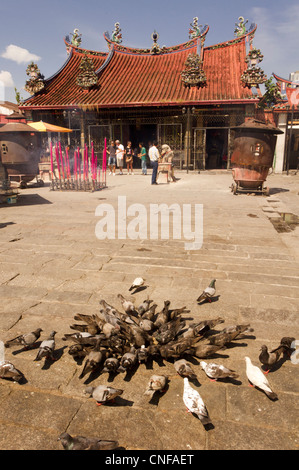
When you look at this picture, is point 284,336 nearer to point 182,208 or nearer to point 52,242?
point 52,242

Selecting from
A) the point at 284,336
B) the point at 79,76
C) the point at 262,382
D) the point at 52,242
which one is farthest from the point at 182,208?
the point at 79,76

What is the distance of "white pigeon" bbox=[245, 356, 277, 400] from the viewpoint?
2146 mm

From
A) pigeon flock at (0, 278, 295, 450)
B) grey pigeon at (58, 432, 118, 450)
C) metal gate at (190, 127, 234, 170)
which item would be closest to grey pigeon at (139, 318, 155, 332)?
pigeon flock at (0, 278, 295, 450)

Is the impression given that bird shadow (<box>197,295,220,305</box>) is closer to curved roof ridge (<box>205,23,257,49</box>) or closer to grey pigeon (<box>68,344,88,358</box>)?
grey pigeon (<box>68,344,88,358</box>)

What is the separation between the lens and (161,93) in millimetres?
16984

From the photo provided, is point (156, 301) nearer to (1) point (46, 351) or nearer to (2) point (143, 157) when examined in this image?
(1) point (46, 351)

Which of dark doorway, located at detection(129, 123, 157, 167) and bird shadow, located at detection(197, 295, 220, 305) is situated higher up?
dark doorway, located at detection(129, 123, 157, 167)

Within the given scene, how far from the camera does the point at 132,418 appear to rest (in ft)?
6.62

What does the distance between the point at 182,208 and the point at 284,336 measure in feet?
17.9

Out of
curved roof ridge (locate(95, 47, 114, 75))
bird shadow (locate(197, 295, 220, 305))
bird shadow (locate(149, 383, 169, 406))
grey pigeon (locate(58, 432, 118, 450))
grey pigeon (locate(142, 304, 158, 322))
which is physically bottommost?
bird shadow (locate(149, 383, 169, 406))

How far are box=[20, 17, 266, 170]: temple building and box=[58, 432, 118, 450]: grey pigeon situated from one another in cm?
1592

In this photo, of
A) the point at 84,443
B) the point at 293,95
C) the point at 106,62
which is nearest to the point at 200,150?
the point at 293,95

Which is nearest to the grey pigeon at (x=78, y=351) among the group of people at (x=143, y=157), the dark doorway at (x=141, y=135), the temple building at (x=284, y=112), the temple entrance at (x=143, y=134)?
the group of people at (x=143, y=157)

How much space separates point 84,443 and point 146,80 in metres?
19.3
